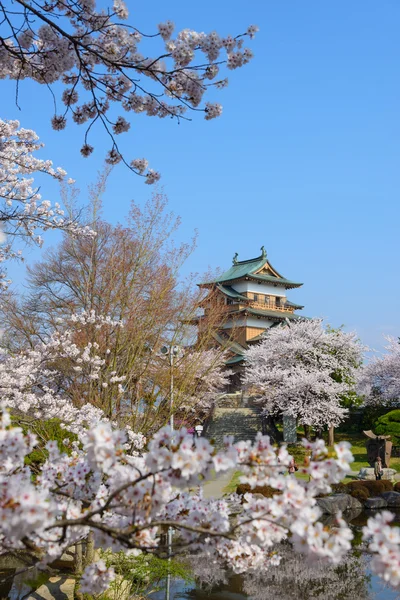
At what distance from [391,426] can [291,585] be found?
1910cm

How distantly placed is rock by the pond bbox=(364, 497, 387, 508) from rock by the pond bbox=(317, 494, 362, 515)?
28 centimetres

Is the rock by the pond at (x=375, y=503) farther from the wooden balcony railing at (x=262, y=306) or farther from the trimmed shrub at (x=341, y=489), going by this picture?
the wooden balcony railing at (x=262, y=306)

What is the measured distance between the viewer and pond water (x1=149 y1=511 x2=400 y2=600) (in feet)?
31.7

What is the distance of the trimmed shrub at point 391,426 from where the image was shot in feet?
89.7

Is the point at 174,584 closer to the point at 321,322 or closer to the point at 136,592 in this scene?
the point at 136,592

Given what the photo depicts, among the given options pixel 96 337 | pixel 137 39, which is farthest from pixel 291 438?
pixel 137 39

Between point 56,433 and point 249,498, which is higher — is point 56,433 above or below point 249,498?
above

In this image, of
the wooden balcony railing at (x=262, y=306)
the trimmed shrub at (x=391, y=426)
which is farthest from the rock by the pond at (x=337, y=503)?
the wooden balcony railing at (x=262, y=306)

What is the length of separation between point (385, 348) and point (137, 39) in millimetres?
32983

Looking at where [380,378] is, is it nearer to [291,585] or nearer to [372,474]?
[372,474]

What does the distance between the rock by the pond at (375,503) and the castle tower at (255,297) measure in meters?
22.2

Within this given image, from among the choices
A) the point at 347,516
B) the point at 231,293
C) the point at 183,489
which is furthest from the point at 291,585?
the point at 231,293

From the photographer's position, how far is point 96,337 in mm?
12883

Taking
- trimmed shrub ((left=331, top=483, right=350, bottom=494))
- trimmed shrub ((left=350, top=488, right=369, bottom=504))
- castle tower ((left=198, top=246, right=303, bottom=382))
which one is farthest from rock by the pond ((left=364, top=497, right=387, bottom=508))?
castle tower ((left=198, top=246, right=303, bottom=382))
